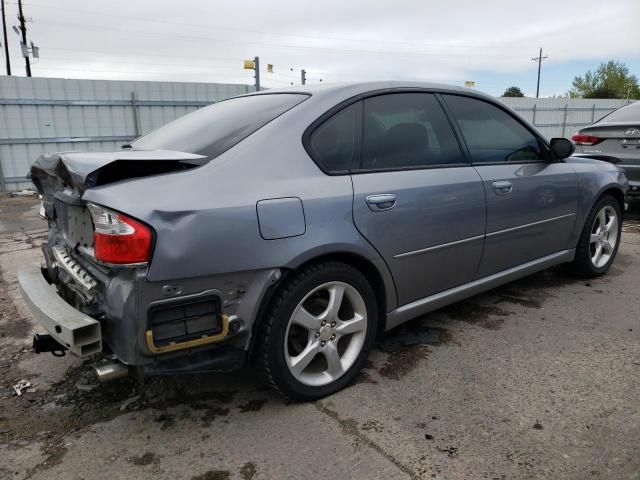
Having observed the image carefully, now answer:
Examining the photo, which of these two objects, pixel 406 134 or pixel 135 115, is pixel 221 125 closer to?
pixel 406 134

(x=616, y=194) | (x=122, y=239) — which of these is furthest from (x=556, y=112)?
(x=122, y=239)

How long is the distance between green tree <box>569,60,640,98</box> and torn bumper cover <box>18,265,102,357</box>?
193ft

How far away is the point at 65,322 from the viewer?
2018 mm

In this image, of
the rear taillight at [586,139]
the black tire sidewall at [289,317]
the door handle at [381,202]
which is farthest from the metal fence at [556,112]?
the black tire sidewall at [289,317]

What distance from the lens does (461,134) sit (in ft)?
10.3

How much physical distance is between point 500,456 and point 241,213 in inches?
57.9

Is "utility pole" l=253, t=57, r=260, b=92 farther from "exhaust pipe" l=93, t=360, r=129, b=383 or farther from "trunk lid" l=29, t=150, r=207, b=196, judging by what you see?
"exhaust pipe" l=93, t=360, r=129, b=383

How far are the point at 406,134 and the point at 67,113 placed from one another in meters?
10.6

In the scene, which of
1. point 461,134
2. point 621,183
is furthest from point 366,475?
point 621,183

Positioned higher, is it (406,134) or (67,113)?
(67,113)

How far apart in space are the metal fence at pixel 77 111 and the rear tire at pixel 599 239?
10.5m

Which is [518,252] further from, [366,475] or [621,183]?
[366,475]

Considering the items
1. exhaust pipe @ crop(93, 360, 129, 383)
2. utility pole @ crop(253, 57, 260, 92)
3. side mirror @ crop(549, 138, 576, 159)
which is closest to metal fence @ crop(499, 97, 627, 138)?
utility pole @ crop(253, 57, 260, 92)

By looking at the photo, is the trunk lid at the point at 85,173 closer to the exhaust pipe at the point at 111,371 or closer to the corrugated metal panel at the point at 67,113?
the exhaust pipe at the point at 111,371
